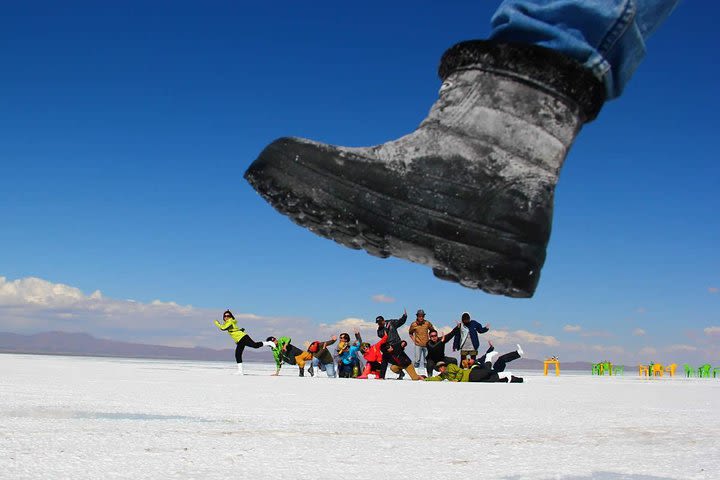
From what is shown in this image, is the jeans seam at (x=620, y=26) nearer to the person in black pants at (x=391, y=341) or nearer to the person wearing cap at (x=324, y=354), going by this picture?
the person in black pants at (x=391, y=341)

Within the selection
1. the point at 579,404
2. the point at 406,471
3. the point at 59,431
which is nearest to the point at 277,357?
the point at 579,404

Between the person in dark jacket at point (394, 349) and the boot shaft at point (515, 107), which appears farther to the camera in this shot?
the person in dark jacket at point (394, 349)

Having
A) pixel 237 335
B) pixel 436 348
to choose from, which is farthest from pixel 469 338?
pixel 237 335

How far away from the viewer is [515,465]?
2.30 meters

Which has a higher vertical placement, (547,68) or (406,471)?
(547,68)

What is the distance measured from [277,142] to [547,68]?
0.86 m

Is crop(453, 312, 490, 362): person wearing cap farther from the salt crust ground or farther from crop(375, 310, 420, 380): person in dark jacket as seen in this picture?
the salt crust ground

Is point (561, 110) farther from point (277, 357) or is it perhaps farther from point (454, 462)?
point (277, 357)

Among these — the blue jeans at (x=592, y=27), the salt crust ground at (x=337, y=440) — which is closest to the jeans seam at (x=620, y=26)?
the blue jeans at (x=592, y=27)

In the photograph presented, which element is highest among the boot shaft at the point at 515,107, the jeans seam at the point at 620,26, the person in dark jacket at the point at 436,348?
the jeans seam at the point at 620,26

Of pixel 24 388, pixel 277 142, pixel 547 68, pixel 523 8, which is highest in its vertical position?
pixel 523 8

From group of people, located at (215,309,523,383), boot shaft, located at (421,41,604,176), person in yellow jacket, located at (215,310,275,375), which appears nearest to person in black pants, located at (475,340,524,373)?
group of people, located at (215,309,523,383)

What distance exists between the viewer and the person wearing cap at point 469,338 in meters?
11.8

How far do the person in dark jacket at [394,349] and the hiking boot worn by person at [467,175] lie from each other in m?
8.60
